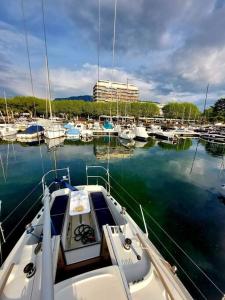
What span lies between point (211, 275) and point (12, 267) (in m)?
7.08

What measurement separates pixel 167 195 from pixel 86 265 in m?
10.0

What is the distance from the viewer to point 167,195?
12.2 meters

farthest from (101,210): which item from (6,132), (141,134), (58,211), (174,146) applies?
(6,132)

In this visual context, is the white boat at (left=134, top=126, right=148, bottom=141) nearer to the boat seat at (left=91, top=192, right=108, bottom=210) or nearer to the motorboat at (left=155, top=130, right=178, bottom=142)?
the motorboat at (left=155, top=130, right=178, bottom=142)

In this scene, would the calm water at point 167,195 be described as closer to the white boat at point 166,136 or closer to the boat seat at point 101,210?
the boat seat at point 101,210

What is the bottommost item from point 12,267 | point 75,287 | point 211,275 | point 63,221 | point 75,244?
point 211,275

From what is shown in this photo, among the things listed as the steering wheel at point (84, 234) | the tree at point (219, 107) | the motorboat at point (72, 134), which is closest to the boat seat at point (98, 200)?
the steering wheel at point (84, 234)

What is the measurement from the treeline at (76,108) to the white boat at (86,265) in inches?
Answer: 2312

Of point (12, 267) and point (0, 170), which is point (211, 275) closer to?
point (12, 267)

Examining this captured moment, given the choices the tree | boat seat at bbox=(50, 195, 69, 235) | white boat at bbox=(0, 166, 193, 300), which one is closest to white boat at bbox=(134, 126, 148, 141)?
boat seat at bbox=(50, 195, 69, 235)

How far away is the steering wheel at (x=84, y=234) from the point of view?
5.15 meters

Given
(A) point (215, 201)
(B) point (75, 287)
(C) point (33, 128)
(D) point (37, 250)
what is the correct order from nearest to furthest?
(B) point (75, 287)
(D) point (37, 250)
(A) point (215, 201)
(C) point (33, 128)

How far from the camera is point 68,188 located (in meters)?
Result: 7.64

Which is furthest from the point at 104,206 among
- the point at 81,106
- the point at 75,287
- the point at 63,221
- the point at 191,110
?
the point at 191,110
